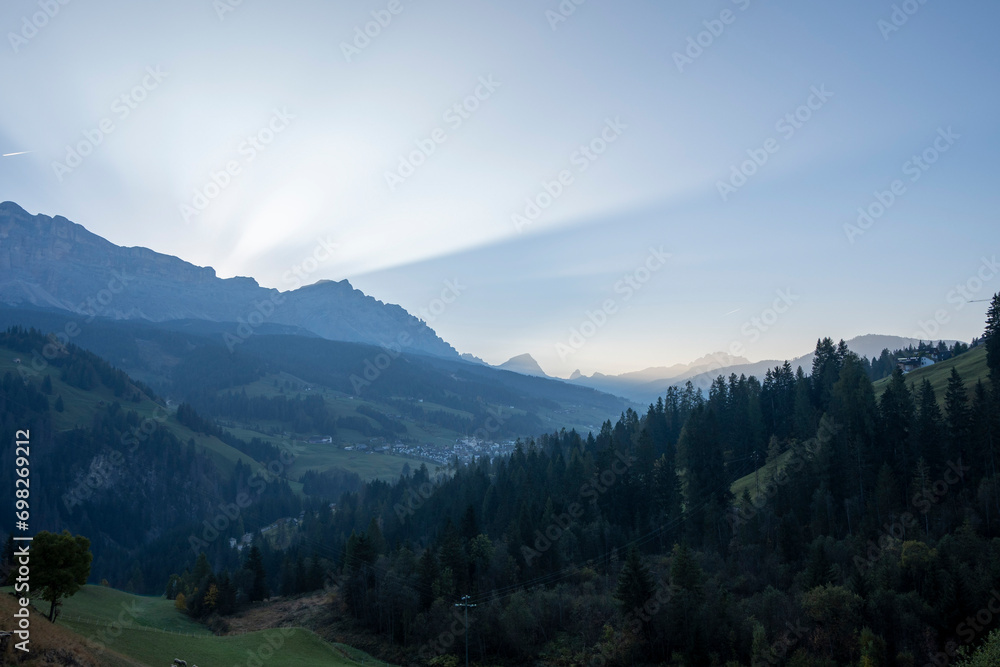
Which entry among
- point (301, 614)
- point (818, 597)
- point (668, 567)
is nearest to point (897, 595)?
point (818, 597)

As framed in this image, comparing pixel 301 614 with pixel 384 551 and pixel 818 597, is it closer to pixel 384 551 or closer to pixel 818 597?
pixel 384 551

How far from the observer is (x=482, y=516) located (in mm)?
113062

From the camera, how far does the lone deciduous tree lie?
4512 cm

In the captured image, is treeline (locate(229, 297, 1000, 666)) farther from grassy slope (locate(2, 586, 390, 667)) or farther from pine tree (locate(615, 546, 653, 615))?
grassy slope (locate(2, 586, 390, 667))

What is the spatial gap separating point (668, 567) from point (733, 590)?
1080 centimetres

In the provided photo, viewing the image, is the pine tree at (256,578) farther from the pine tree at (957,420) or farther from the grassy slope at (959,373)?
the grassy slope at (959,373)

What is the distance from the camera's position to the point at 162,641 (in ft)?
163

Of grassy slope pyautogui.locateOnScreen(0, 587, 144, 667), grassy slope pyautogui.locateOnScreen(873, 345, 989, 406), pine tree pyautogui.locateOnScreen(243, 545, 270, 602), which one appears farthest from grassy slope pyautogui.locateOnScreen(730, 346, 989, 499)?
grassy slope pyautogui.locateOnScreen(0, 587, 144, 667)

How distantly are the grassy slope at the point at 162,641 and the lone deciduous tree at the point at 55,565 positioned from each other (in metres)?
3.34

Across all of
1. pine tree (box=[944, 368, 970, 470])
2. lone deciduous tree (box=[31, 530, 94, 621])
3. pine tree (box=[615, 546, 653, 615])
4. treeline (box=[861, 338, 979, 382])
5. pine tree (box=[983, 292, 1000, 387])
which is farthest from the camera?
treeline (box=[861, 338, 979, 382])

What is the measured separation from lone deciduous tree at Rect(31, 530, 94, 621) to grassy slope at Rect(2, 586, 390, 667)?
131 inches

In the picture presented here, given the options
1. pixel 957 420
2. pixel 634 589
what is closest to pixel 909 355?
pixel 957 420

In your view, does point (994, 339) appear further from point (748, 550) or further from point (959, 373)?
point (748, 550)

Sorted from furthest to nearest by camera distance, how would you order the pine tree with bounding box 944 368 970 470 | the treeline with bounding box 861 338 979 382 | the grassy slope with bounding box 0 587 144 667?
the treeline with bounding box 861 338 979 382 < the pine tree with bounding box 944 368 970 470 < the grassy slope with bounding box 0 587 144 667
